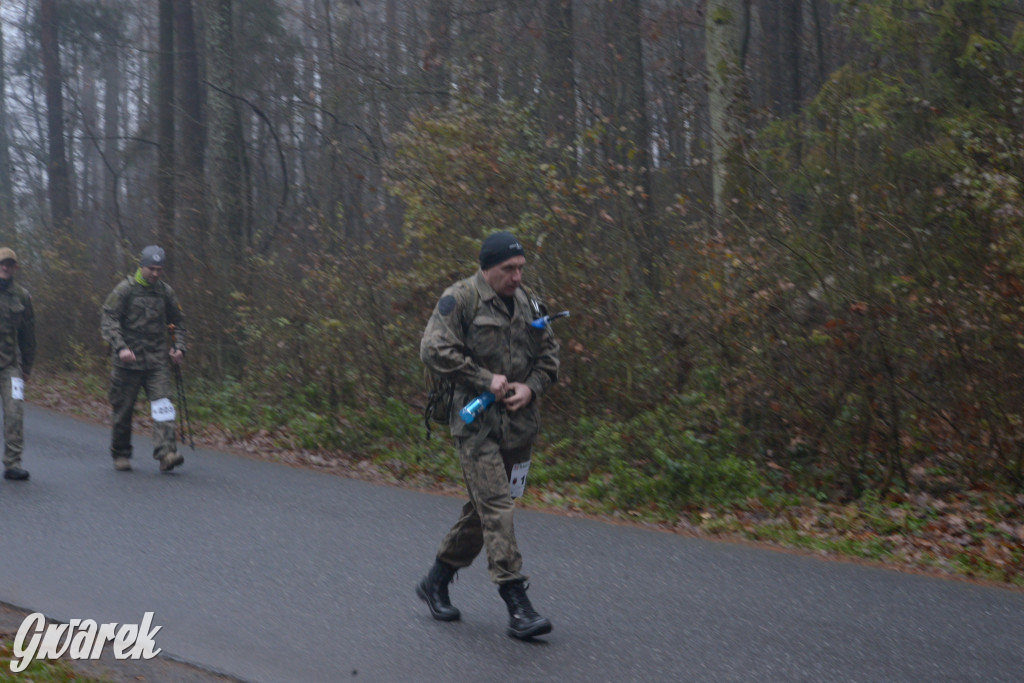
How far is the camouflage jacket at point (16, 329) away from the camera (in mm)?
10969

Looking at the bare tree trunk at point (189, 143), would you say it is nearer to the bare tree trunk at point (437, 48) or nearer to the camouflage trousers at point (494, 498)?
the bare tree trunk at point (437, 48)

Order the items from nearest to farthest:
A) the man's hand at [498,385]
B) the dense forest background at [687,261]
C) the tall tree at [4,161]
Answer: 1. the man's hand at [498,385]
2. the dense forest background at [687,261]
3. the tall tree at [4,161]

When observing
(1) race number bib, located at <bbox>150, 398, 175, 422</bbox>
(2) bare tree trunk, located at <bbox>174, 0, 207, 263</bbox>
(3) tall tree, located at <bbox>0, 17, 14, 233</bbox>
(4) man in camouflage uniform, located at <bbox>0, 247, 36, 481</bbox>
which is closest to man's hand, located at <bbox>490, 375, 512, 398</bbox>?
(1) race number bib, located at <bbox>150, 398, 175, 422</bbox>

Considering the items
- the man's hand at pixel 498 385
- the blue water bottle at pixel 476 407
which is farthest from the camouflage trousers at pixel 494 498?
the man's hand at pixel 498 385

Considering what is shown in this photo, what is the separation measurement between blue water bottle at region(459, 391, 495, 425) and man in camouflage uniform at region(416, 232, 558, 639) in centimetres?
7

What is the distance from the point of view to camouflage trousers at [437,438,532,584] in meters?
5.82

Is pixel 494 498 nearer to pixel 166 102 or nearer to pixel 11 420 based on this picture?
pixel 11 420

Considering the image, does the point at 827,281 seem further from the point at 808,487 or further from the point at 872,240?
the point at 808,487

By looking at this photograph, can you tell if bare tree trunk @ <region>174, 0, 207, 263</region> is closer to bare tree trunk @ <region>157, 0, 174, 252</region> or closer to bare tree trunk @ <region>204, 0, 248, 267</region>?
bare tree trunk @ <region>157, 0, 174, 252</region>

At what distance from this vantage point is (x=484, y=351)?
5.98 metres

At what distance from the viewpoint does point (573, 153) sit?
47.7ft

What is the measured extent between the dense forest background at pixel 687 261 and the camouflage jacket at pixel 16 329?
12.3 ft

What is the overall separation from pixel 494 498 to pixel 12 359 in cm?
693

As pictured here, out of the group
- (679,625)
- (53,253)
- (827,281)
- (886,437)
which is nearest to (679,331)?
(827,281)
